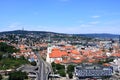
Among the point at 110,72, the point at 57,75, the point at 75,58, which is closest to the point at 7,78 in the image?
the point at 57,75

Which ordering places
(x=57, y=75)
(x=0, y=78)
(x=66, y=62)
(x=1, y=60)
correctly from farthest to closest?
(x=66, y=62) < (x=1, y=60) < (x=57, y=75) < (x=0, y=78)

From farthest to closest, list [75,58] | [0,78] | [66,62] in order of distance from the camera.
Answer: [75,58], [66,62], [0,78]

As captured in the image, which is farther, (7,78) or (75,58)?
(75,58)

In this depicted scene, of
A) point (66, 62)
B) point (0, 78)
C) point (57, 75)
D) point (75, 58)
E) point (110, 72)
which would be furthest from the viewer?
point (75, 58)

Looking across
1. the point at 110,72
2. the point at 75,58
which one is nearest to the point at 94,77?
the point at 110,72

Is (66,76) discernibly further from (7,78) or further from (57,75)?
(7,78)

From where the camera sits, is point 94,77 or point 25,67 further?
point 25,67

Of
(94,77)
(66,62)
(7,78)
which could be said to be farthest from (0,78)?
(66,62)

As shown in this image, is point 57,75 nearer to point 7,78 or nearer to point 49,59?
point 7,78

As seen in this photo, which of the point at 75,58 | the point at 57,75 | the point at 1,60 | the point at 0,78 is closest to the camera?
the point at 0,78
